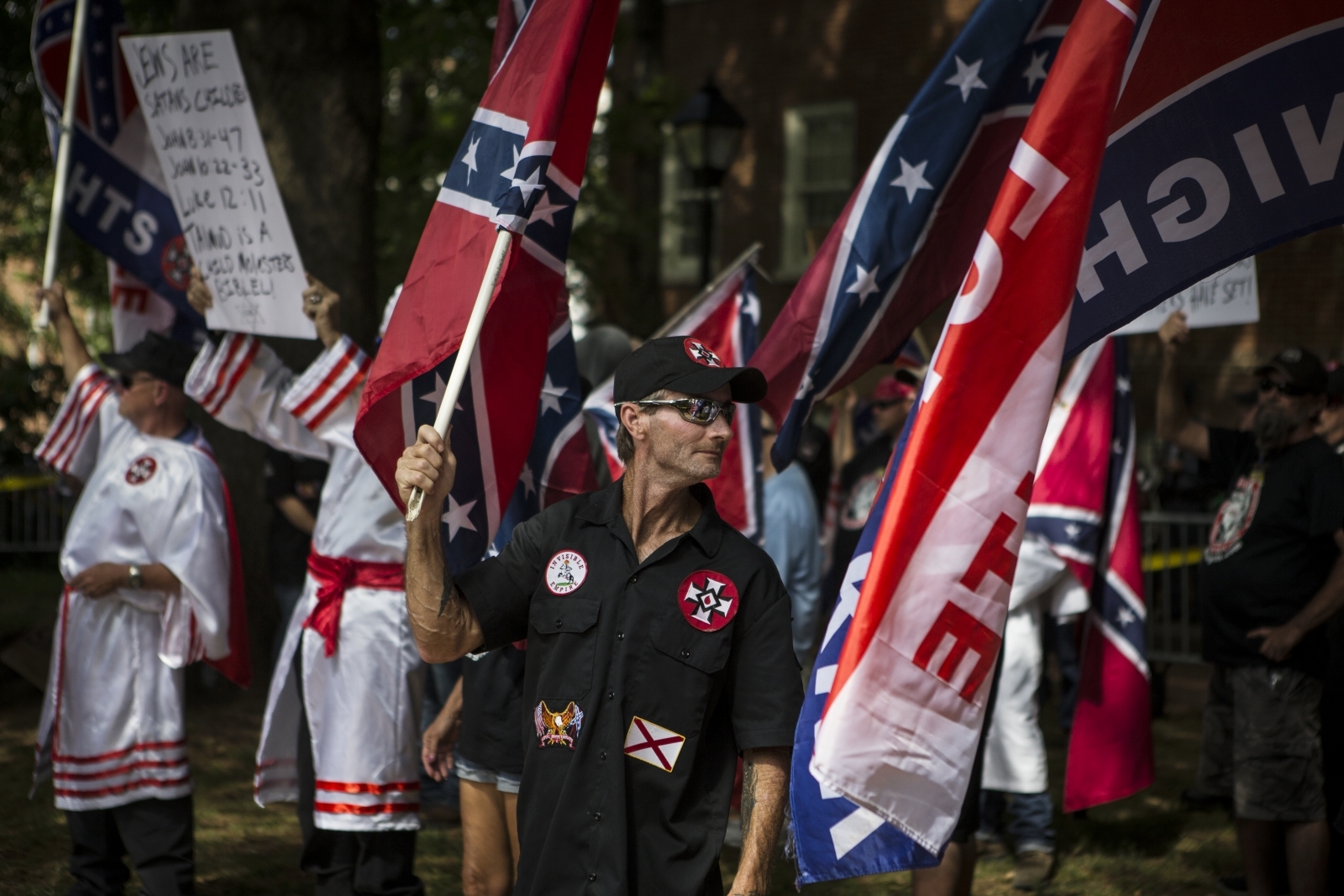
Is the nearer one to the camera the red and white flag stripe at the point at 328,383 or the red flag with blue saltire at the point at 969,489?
the red flag with blue saltire at the point at 969,489

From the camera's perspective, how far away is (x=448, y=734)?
460 cm

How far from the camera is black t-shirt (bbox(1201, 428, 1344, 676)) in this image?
5.05 metres

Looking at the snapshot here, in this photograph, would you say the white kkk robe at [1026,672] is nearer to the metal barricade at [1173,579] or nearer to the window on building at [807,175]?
the metal barricade at [1173,579]

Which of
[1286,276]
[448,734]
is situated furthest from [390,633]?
[1286,276]

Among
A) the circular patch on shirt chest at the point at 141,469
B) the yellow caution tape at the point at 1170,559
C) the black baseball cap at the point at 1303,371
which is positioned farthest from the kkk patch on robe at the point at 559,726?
the yellow caution tape at the point at 1170,559

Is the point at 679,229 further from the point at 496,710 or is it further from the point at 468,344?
the point at 468,344

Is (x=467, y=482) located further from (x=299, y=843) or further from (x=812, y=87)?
(x=812, y=87)

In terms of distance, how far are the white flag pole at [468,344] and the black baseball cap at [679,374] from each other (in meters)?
0.35

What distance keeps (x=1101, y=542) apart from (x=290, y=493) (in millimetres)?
4227

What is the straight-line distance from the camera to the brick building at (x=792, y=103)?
17.2 metres

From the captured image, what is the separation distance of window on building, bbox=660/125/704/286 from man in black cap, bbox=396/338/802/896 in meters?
16.1

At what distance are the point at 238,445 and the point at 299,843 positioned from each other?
343 centimetres

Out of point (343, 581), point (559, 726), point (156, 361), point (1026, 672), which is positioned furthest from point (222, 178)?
point (1026, 672)

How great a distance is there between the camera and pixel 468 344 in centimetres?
285
